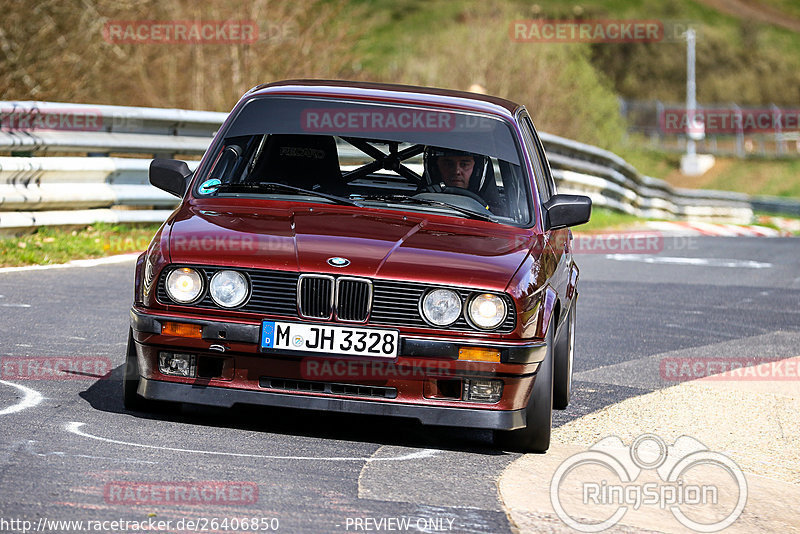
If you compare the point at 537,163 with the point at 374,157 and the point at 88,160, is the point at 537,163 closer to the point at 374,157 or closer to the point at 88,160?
the point at 374,157

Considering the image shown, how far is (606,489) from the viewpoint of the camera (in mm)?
5363

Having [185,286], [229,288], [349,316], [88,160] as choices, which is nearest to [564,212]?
[349,316]

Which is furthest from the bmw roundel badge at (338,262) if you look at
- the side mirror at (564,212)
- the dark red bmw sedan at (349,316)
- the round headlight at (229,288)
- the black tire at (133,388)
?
the side mirror at (564,212)

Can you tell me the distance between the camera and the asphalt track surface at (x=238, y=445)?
4672 mm

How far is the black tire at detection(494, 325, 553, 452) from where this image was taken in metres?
5.91

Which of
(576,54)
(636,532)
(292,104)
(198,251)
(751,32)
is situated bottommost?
(636,532)

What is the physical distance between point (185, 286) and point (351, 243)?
0.72 metres

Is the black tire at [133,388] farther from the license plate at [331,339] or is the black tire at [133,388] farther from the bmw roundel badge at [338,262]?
the bmw roundel badge at [338,262]

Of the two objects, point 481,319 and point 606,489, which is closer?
point 606,489

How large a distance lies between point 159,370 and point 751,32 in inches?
4676

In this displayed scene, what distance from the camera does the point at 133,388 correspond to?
6.12 m

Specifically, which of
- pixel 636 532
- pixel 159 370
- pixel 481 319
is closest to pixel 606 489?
pixel 636 532

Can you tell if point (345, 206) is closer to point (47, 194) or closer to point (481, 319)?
point (481, 319)

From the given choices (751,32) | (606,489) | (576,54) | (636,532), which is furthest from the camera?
(751,32)
